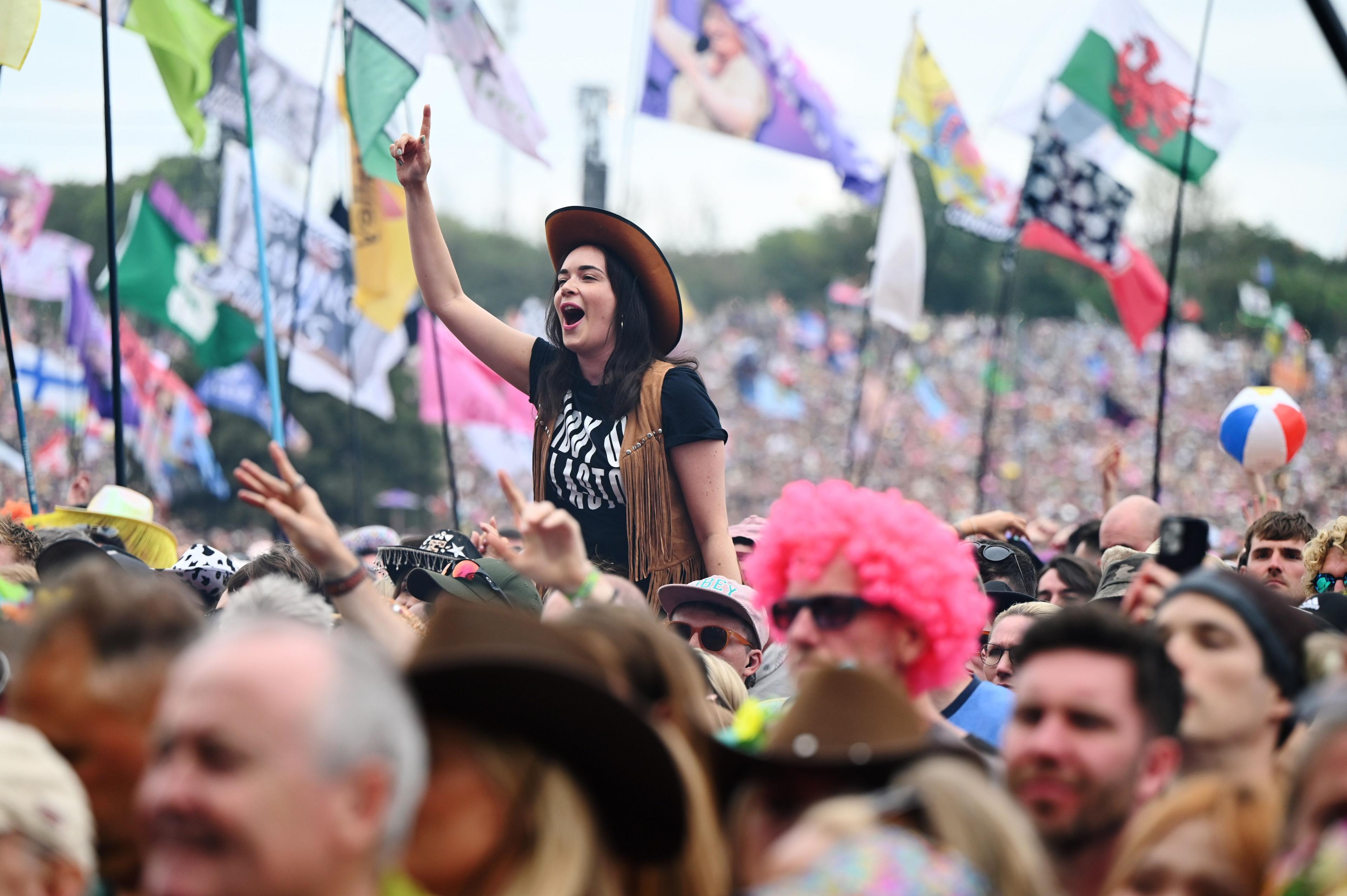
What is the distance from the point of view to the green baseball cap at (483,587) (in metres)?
4.94

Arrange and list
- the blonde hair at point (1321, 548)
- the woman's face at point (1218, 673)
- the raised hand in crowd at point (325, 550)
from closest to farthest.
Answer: the woman's face at point (1218, 673), the raised hand in crowd at point (325, 550), the blonde hair at point (1321, 548)

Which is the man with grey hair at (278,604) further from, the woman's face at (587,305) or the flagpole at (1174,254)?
the flagpole at (1174,254)

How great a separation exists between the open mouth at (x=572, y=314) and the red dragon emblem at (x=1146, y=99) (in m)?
8.52

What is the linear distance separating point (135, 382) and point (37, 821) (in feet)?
50.6

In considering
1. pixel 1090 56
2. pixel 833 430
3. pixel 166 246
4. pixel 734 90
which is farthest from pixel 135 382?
pixel 833 430

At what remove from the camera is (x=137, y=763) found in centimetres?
259

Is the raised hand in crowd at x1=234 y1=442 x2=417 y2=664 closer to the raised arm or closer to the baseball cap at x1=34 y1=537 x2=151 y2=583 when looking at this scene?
the raised arm

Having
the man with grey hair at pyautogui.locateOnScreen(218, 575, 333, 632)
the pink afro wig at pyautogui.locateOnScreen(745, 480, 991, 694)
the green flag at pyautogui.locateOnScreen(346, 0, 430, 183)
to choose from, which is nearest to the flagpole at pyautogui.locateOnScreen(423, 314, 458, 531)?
the green flag at pyautogui.locateOnScreen(346, 0, 430, 183)

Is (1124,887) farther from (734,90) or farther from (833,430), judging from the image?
(833,430)

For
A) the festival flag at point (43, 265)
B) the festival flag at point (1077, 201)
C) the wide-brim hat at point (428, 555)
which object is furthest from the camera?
the festival flag at point (43, 265)

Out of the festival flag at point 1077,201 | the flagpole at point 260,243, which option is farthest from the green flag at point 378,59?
the festival flag at point 1077,201

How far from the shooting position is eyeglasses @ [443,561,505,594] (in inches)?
203

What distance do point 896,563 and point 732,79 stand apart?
8.38 m

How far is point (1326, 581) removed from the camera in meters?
6.09
